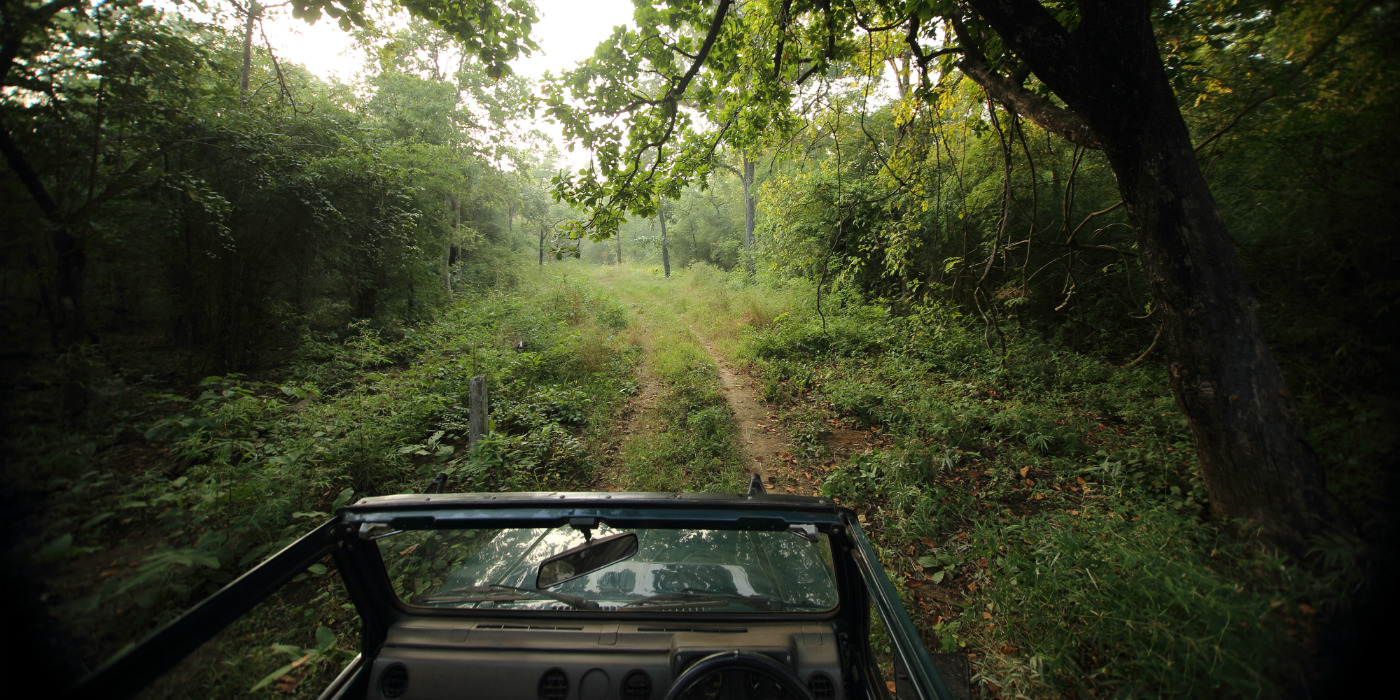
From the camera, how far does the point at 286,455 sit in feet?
12.5

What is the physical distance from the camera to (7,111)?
1.85m

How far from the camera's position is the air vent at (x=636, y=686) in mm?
1543

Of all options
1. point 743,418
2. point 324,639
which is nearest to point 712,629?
point 324,639

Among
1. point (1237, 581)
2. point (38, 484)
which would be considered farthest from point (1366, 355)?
point (38, 484)

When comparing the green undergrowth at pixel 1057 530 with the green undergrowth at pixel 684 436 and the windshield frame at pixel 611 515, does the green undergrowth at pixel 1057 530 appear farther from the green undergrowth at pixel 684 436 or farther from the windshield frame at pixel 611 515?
the windshield frame at pixel 611 515

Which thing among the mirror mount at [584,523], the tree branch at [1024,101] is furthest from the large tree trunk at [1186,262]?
the mirror mount at [584,523]

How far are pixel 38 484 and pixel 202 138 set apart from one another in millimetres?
5380

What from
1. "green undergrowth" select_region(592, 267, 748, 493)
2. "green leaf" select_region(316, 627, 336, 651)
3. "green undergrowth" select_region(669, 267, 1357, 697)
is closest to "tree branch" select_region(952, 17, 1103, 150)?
"green undergrowth" select_region(669, 267, 1357, 697)

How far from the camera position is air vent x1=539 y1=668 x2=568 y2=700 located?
61.1 inches

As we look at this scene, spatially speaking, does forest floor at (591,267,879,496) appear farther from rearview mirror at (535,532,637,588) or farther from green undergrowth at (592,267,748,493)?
rearview mirror at (535,532,637,588)

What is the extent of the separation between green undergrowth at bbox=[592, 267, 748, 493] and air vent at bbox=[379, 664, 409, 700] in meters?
3.14

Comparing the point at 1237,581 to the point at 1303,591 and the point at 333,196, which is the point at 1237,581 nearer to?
the point at 1303,591

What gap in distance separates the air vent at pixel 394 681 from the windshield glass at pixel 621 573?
0.78 feet

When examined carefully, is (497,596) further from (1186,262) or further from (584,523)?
(1186,262)
